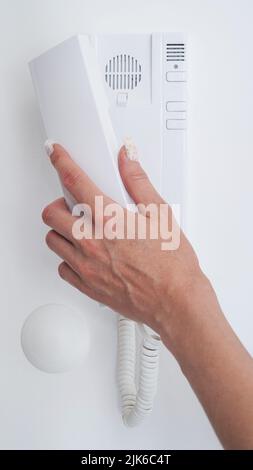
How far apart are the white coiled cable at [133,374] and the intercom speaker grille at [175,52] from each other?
32cm

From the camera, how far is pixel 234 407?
16.8 inches

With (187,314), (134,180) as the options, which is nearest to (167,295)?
(187,314)

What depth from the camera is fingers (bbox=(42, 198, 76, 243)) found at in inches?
20.6

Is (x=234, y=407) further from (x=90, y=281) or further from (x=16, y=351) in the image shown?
(x=16, y=351)

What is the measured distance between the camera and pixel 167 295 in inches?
18.7

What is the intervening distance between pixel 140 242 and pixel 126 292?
0.05 meters

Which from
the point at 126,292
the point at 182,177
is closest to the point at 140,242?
the point at 126,292

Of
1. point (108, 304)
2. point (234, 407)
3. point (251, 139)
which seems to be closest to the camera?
point (234, 407)

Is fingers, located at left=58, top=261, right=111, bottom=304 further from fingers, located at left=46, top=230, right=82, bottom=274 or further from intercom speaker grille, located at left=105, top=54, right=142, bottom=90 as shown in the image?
intercom speaker grille, located at left=105, top=54, right=142, bottom=90

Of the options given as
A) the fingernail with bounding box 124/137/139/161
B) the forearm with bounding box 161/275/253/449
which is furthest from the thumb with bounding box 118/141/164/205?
the forearm with bounding box 161/275/253/449

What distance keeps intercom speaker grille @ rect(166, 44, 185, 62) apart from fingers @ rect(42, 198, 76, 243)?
8.8 inches

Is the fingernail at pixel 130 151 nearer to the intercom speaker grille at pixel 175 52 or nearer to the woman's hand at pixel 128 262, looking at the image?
the woman's hand at pixel 128 262

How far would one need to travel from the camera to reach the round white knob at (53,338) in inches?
22.4

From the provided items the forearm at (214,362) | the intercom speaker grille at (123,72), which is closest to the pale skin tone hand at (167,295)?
the forearm at (214,362)
